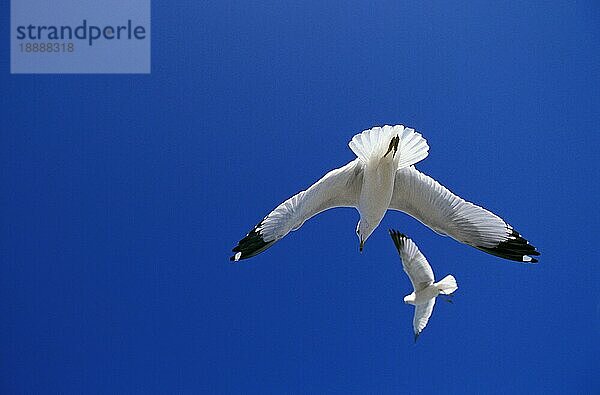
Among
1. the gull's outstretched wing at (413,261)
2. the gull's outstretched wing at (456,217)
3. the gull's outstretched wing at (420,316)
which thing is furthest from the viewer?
the gull's outstretched wing at (420,316)

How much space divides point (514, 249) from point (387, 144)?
1.07 feet

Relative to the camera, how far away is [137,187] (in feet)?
8.56

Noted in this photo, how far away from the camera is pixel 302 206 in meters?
1.61

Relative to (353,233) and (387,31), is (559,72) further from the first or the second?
(353,233)

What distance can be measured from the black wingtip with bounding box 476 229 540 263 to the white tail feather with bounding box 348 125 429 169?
0.23 m

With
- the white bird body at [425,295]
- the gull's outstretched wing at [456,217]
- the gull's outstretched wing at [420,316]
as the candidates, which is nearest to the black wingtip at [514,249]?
the gull's outstretched wing at [456,217]

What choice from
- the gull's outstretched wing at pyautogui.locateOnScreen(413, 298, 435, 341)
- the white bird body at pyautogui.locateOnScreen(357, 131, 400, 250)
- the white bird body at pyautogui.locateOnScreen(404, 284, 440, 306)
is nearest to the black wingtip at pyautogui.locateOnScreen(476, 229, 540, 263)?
the white bird body at pyautogui.locateOnScreen(357, 131, 400, 250)

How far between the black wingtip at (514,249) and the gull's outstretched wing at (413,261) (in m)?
0.30

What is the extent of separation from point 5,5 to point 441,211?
1599 millimetres

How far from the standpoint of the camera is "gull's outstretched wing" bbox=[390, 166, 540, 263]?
1.66 m

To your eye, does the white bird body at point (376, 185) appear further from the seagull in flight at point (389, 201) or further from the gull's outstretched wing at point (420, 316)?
the gull's outstretched wing at point (420, 316)

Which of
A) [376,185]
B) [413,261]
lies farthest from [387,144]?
[413,261]

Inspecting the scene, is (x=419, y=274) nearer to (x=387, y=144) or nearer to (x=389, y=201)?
(x=389, y=201)

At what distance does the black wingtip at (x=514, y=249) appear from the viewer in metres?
1.63
